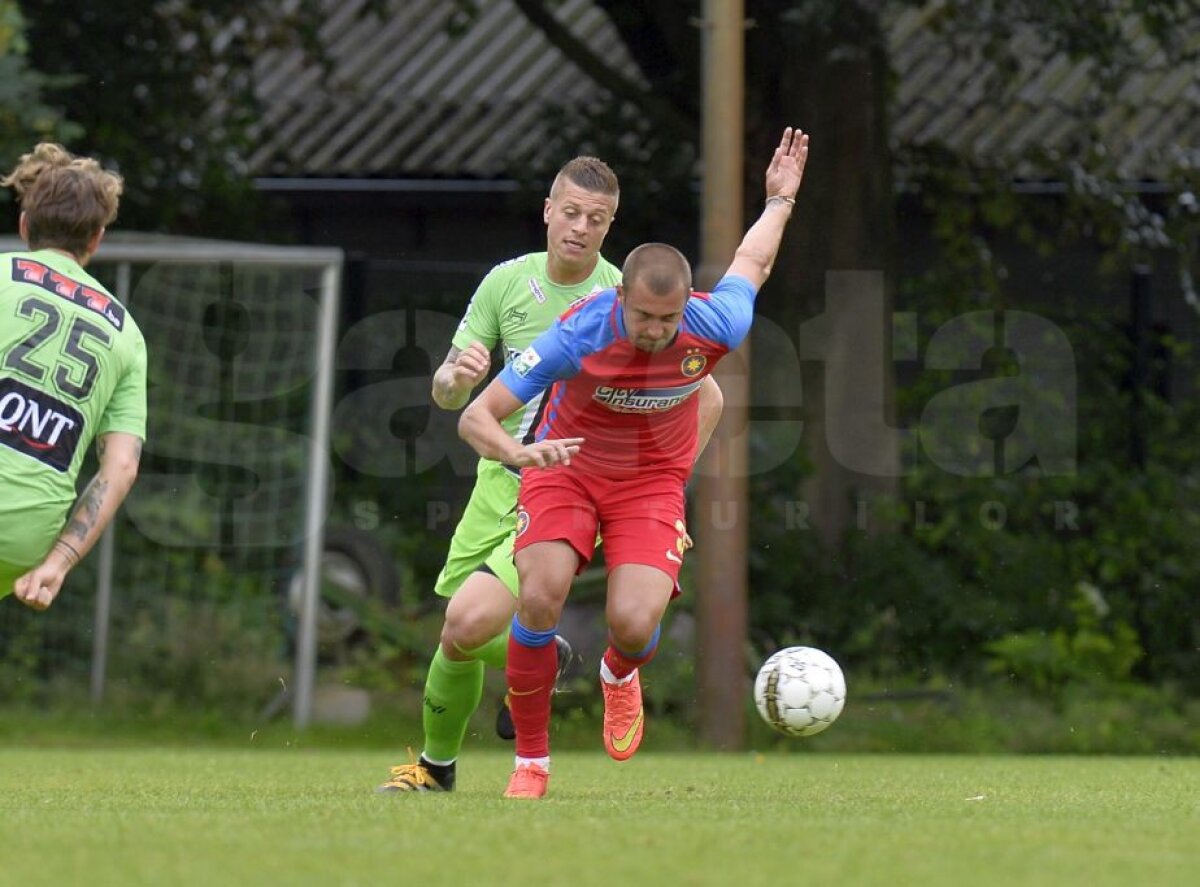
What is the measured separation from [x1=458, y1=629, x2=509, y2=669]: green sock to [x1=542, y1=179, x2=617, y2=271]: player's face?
1.21 meters

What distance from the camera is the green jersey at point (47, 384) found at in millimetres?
5359

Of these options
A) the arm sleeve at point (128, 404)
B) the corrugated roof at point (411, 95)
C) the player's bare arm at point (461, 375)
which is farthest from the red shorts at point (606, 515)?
the corrugated roof at point (411, 95)

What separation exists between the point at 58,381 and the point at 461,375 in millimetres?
1130

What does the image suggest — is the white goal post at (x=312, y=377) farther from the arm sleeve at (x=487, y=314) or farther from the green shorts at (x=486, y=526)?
the arm sleeve at (x=487, y=314)

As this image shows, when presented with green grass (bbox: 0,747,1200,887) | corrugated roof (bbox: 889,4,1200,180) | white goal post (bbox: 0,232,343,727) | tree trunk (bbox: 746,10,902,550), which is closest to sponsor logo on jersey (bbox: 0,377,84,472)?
green grass (bbox: 0,747,1200,887)

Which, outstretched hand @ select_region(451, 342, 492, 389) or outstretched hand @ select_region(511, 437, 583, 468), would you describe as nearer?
outstretched hand @ select_region(511, 437, 583, 468)

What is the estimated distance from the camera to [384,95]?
15.7m

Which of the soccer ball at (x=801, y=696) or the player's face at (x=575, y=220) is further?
the soccer ball at (x=801, y=696)

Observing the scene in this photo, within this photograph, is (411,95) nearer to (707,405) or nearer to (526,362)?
(707,405)

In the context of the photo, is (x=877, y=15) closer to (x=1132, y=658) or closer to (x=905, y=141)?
(x=905, y=141)

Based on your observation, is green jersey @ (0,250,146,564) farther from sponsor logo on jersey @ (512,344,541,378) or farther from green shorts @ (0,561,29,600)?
sponsor logo on jersey @ (512,344,541,378)

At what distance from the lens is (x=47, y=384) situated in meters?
5.39

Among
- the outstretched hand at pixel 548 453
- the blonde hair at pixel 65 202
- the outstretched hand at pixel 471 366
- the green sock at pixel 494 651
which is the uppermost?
the blonde hair at pixel 65 202

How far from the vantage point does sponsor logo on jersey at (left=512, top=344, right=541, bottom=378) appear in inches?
227
